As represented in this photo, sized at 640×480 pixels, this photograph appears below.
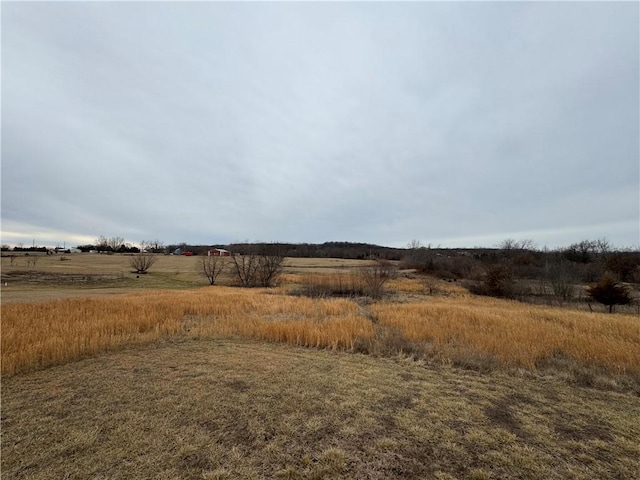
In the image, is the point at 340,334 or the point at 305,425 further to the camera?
the point at 340,334

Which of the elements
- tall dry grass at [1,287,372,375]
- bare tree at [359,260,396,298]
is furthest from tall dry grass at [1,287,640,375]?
bare tree at [359,260,396,298]

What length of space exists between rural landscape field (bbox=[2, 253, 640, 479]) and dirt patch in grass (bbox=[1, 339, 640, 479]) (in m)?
0.03

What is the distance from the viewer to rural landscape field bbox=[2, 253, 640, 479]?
3604mm

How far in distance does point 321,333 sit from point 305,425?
5811 millimetres

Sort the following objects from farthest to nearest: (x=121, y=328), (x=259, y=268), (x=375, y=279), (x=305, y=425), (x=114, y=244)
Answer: (x=114, y=244)
(x=259, y=268)
(x=375, y=279)
(x=121, y=328)
(x=305, y=425)

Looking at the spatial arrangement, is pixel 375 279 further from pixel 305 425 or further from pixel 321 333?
pixel 305 425

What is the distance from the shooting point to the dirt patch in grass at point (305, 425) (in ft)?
11.6

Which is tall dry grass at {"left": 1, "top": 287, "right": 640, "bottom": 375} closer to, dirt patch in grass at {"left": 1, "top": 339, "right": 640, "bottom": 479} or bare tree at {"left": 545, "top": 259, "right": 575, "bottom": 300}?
dirt patch in grass at {"left": 1, "top": 339, "right": 640, "bottom": 479}

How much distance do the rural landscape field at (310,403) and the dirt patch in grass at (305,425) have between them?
0.08ft

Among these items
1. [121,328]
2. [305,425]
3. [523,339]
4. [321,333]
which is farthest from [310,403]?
[121,328]

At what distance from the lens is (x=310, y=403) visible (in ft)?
17.1

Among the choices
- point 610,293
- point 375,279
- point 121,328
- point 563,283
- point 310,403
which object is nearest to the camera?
point 310,403

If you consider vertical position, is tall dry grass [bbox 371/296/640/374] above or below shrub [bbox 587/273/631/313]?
below

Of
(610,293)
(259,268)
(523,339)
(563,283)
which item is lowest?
(523,339)
